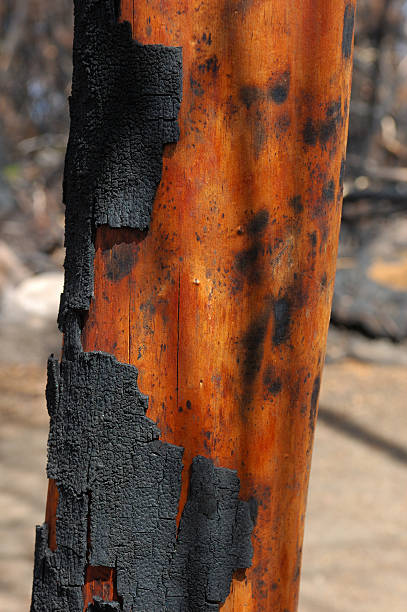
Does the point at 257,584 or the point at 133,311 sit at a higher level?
the point at 133,311

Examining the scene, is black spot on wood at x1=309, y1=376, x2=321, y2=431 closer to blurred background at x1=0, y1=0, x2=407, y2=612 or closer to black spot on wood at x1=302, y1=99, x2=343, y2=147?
black spot on wood at x1=302, y1=99, x2=343, y2=147

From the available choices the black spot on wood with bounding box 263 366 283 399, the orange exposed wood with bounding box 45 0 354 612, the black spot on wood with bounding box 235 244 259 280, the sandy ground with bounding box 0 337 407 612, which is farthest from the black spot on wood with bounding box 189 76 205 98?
the sandy ground with bounding box 0 337 407 612

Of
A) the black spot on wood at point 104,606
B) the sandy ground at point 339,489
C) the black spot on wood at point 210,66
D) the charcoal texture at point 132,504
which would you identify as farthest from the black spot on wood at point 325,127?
the sandy ground at point 339,489

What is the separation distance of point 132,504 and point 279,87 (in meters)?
0.74

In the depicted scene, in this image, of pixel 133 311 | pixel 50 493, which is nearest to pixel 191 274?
pixel 133 311

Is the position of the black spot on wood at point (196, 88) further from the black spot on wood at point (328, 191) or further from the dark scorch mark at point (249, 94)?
the black spot on wood at point (328, 191)

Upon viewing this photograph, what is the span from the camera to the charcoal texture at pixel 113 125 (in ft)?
3.19

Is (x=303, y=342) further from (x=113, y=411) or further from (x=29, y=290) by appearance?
(x=29, y=290)

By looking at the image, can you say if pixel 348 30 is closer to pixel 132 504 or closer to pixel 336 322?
pixel 132 504

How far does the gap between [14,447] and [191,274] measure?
163 inches

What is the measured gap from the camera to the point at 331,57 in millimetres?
1011

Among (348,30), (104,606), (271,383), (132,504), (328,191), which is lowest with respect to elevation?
(104,606)

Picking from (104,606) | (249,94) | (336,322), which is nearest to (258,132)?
(249,94)

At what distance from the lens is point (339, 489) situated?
4.32 metres
